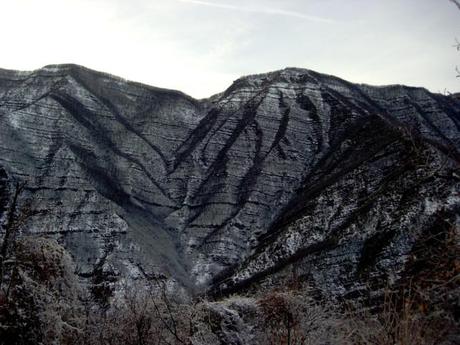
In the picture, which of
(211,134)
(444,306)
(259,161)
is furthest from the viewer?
(211,134)

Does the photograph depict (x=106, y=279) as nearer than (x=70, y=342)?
No

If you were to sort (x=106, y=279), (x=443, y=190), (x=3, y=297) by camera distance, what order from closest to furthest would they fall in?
(x=3, y=297)
(x=443, y=190)
(x=106, y=279)

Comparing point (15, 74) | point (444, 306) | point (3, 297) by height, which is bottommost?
point (3, 297)

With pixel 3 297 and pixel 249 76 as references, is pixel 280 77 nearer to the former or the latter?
pixel 249 76

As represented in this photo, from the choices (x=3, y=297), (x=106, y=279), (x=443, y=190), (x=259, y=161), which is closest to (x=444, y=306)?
(x=3, y=297)

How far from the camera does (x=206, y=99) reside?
316ft

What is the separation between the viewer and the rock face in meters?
46.4

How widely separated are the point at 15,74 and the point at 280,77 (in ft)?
131

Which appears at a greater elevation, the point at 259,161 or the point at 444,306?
the point at 259,161

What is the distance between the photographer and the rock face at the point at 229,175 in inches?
1828

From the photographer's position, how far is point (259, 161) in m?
72.3

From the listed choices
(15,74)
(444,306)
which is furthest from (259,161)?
(444,306)

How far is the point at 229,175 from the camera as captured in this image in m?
71.2

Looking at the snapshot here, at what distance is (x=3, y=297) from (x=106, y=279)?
41814 millimetres
